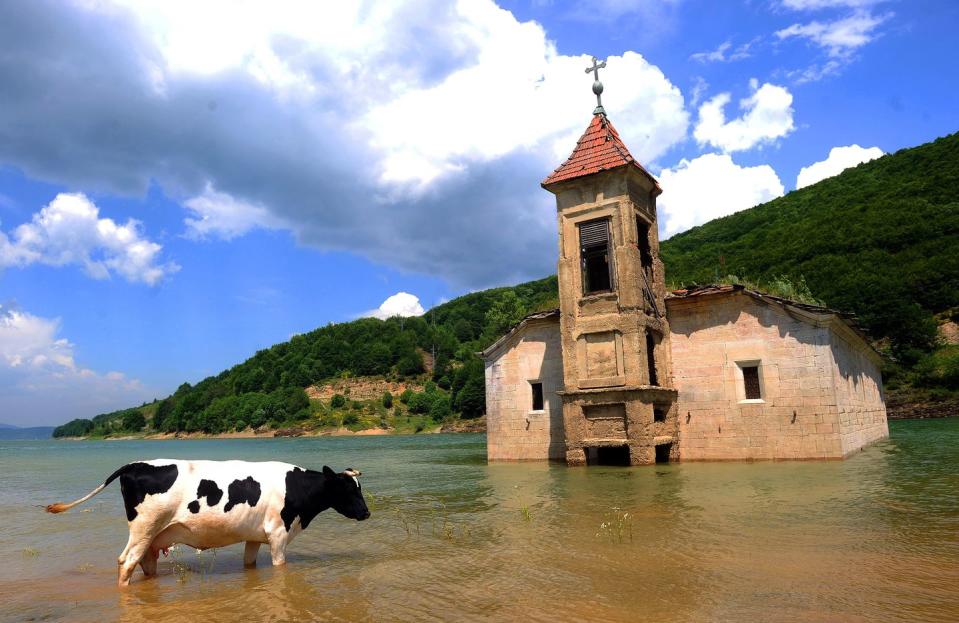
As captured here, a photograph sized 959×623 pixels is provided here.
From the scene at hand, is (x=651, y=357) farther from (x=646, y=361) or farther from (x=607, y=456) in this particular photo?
(x=607, y=456)

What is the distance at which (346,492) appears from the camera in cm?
A: 769

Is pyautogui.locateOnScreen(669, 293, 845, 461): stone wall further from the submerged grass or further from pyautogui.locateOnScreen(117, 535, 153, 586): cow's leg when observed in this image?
pyautogui.locateOnScreen(117, 535, 153, 586): cow's leg

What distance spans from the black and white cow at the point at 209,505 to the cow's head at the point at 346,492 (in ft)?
0.26

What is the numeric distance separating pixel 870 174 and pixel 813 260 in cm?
2498

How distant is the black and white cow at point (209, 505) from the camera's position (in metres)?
6.51

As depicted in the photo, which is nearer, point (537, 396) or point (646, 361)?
point (646, 361)

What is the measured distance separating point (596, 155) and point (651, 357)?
729 centimetres

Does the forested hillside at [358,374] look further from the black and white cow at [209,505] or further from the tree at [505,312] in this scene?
the black and white cow at [209,505]

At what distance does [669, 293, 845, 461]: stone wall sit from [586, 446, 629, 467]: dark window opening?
1.99 m

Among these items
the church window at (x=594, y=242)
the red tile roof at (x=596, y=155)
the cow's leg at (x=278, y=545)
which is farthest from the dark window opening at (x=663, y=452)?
the cow's leg at (x=278, y=545)

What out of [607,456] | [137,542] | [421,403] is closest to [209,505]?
[137,542]

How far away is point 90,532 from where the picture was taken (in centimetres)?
1168

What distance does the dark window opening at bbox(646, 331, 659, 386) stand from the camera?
2051 cm

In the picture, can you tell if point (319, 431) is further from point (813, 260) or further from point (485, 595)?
point (485, 595)
